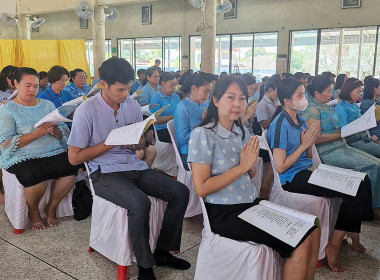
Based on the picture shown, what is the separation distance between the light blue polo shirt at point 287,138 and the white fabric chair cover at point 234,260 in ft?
2.41

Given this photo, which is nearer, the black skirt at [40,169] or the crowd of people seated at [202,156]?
the crowd of people seated at [202,156]

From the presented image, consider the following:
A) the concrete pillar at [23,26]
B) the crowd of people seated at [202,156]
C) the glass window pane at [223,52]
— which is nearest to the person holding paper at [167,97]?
the crowd of people seated at [202,156]

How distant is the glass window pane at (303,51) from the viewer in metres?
10.5

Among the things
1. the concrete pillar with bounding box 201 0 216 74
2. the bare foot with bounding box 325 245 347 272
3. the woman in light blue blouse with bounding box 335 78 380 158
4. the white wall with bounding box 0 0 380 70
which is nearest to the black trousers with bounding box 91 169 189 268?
the bare foot with bounding box 325 245 347 272

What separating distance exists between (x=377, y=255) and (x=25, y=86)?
279cm

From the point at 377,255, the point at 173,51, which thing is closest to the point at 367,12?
the point at 173,51

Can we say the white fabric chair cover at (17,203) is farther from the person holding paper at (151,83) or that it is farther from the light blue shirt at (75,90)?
the person holding paper at (151,83)

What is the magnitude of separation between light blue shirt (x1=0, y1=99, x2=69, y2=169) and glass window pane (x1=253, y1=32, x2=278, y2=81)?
9.46m

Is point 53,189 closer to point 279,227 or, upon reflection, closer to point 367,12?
point 279,227

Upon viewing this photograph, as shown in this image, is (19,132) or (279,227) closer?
(279,227)

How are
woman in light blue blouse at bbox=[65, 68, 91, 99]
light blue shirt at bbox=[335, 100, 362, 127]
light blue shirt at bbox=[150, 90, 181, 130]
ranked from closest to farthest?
1. light blue shirt at bbox=[335, 100, 362, 127]
2. light blue shirt at bbox=[150, 90, 181, 130]
3. woman in light blue blouse at bbox=[65, 68, 91, 99]

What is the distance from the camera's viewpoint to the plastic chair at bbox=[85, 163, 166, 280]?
2.06m

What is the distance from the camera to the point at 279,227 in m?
1.57

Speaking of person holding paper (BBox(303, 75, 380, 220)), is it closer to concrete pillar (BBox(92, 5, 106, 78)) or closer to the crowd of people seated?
the crowd of people seated
